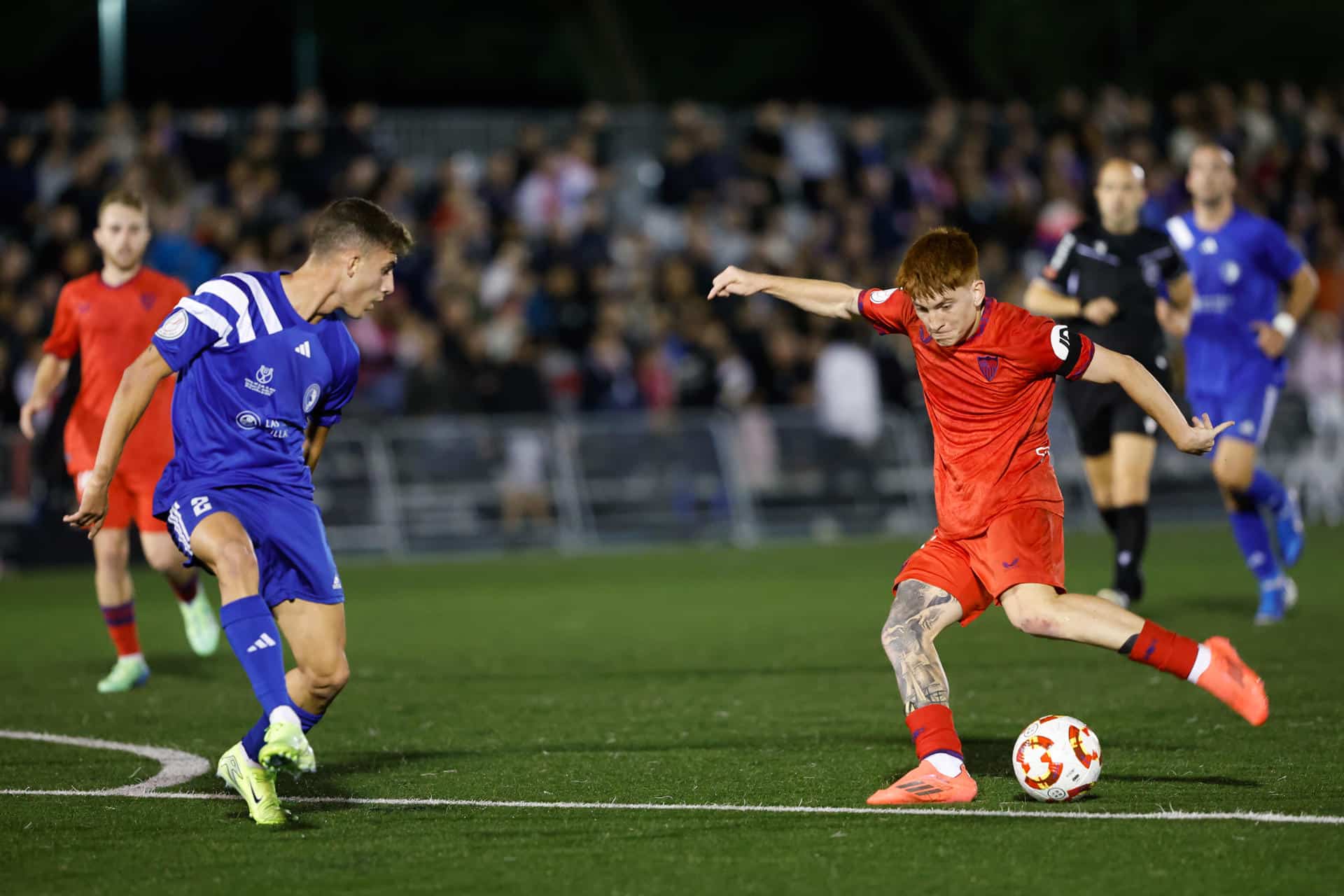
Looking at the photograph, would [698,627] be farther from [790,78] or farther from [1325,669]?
[790,78]

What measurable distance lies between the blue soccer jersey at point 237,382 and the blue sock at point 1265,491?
7.00m

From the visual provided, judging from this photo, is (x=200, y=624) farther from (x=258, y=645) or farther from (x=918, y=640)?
(x=918, y=640)

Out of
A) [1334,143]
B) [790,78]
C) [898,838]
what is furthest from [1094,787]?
[790,78]

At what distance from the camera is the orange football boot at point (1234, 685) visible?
253 inches

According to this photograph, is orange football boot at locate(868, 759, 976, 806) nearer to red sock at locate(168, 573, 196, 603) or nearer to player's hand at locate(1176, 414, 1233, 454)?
player's hand at locate(1176, 414, 1233, 454)

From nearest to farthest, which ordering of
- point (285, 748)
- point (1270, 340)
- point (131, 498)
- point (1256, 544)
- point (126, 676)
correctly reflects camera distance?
1. point (285, 748)
2. point (126, 676)
3. point (131, 498)
4. point (1270, 340)
5. point (1256, 544)

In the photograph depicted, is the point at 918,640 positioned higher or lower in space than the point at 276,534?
lower

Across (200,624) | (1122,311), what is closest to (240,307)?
(200,624)

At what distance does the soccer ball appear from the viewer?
6.21 meters

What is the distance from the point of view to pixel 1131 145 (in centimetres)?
2525

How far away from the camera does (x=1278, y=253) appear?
11.6m

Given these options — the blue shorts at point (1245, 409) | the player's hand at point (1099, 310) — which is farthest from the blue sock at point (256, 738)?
the blue shorts at point (1245, 409)

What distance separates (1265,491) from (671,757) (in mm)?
5878

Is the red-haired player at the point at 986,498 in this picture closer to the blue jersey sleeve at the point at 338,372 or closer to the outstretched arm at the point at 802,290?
the outstretched arm at the point at 802,290
